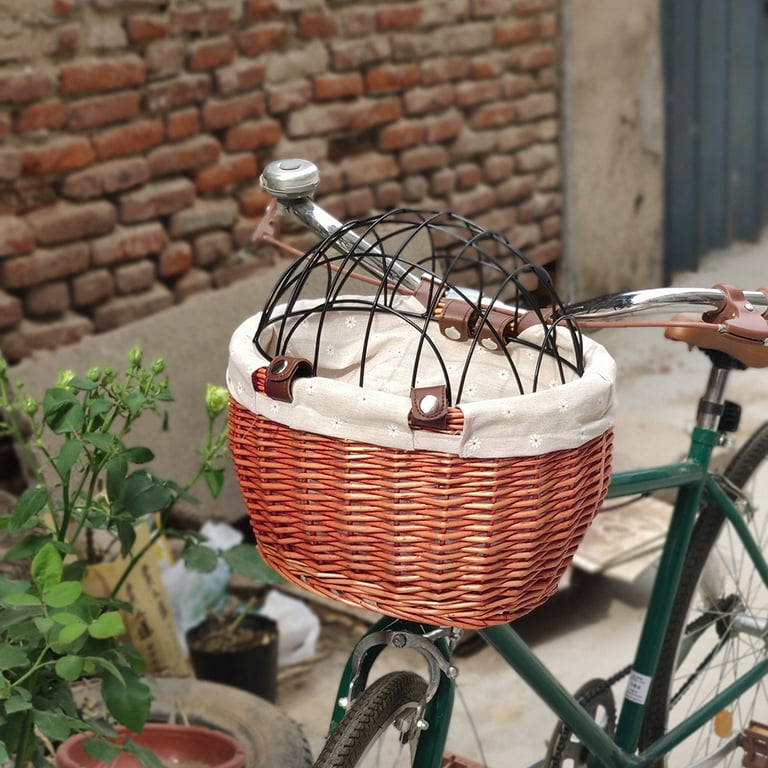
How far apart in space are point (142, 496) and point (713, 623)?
1107 mm

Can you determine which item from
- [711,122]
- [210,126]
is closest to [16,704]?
[210,126]

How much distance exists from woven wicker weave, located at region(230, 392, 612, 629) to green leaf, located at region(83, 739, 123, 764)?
46 centimetres

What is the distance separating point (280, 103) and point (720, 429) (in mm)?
2147

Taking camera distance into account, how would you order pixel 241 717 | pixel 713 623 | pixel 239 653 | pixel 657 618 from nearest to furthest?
pixel 657 618
pixel 241 717
pixel 713 623
pixel 239 653

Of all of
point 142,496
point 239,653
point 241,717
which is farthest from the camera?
point 239,653

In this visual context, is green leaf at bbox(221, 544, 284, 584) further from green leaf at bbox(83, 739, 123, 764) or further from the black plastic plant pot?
the black plastic plant pot

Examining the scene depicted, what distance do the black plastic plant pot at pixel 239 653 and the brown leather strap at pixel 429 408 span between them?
1.56 m

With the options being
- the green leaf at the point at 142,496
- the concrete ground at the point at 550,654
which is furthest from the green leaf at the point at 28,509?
the concrete ground at the point at 550,654

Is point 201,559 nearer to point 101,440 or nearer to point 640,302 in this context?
point 101,440

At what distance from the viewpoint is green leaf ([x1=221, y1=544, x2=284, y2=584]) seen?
191 cm

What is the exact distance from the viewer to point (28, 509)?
66.6 inches

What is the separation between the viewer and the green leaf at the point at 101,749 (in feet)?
5.40

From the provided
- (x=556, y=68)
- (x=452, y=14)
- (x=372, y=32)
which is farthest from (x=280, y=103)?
(x=556, y=68)

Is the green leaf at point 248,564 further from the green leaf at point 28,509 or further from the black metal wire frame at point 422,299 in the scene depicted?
the black metal wire frame at point 422,299
